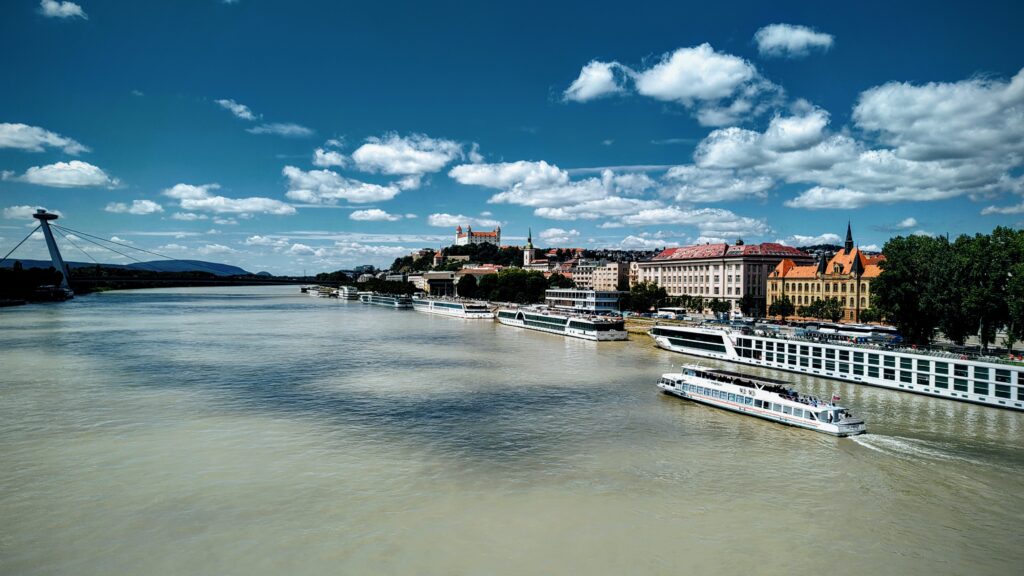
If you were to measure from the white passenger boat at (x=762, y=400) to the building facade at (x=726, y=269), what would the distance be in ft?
219

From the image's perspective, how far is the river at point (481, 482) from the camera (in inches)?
651

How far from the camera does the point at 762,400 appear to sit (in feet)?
104

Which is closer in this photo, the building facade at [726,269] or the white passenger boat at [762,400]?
the white passenger boat at [762,400]

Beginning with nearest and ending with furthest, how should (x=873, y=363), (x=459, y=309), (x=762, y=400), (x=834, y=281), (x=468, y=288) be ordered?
(x=762, y=400) < (x=873, y=363) < (x=834, y=281) < (x=459, y=309) < (x=468, y=288)

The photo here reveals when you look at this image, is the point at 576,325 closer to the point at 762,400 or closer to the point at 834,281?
the point at 834,281

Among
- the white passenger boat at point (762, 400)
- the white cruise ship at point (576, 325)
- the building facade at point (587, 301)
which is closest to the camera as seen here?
the white passenger boat at point (762, 400)

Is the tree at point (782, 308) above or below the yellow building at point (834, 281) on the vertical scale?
below

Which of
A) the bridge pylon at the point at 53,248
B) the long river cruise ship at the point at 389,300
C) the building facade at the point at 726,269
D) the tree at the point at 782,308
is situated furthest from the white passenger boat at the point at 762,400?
the bridge pylon at the point at 53,248

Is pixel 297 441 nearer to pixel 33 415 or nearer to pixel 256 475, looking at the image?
pixel 256 475

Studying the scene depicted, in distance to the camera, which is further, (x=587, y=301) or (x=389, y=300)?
(x=389, y=300)

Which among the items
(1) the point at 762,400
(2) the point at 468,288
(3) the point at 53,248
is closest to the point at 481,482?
(1) the point at 762,400

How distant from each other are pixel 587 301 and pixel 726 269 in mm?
33937

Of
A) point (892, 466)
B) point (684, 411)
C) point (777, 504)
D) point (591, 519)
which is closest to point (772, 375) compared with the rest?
point (684, 411)

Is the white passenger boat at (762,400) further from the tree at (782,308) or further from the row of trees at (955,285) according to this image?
the tree at (782,308)
